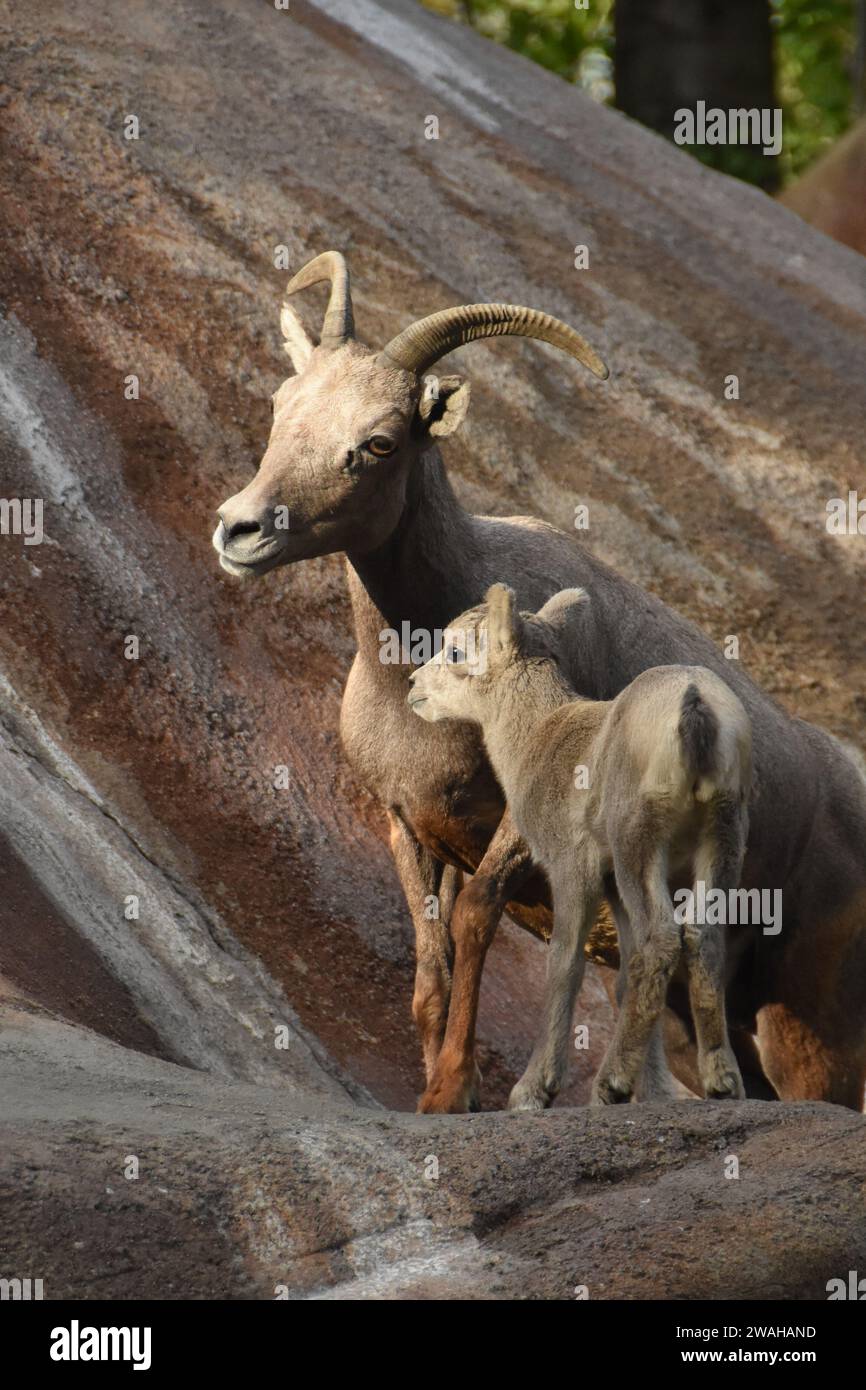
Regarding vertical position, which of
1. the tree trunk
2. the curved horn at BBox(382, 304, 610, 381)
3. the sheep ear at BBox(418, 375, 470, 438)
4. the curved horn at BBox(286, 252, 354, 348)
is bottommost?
the sheep ear at BBox(418, 375, 470, 438)

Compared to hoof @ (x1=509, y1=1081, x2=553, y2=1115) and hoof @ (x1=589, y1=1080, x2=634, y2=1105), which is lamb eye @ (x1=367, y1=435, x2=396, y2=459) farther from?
hoof @ (x1=589, y1=1080, x2=634, y2=1105)

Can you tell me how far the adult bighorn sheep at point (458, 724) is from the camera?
9148mm

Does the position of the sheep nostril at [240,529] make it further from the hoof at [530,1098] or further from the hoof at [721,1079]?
the hoof at [721,1079]

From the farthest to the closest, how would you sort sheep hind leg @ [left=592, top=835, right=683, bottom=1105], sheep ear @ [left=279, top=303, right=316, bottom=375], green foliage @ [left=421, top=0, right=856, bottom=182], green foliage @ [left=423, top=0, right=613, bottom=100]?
green foliage @ [left=421, top=0, right=856, bottom=182], green foliage @ [left=423, top=0, right=613, bottom=100], sheep ear @ [left=279, top=303, right=316, bottom=375], sheep hind leg @ [left=592, top=835, right=683, bottom=1105]

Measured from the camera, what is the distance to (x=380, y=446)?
360 inches

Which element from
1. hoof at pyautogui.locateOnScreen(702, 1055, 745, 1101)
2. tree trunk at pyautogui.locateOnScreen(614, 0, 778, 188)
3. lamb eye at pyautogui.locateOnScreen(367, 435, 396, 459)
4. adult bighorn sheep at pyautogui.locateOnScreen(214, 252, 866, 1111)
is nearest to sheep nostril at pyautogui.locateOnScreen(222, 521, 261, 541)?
adult bighorn sheep at pyautogui.locateOnScreen(214, 252, 866, 1111)

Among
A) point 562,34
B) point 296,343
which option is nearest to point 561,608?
point 296,343

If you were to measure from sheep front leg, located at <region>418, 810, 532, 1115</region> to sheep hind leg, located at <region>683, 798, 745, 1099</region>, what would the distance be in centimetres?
129

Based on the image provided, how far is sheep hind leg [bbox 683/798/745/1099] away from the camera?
8039 millimetres

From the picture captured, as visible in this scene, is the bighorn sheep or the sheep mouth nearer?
the bighorn sheep

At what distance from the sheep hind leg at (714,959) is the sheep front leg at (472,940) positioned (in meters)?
1.29

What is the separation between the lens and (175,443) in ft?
45.6

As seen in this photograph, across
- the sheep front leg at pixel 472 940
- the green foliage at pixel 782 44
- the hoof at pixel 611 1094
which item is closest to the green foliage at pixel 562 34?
the green foliage at pixel 782 44

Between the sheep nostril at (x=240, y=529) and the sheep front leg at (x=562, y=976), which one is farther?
the sheep nostril at (x=240, y=529)
